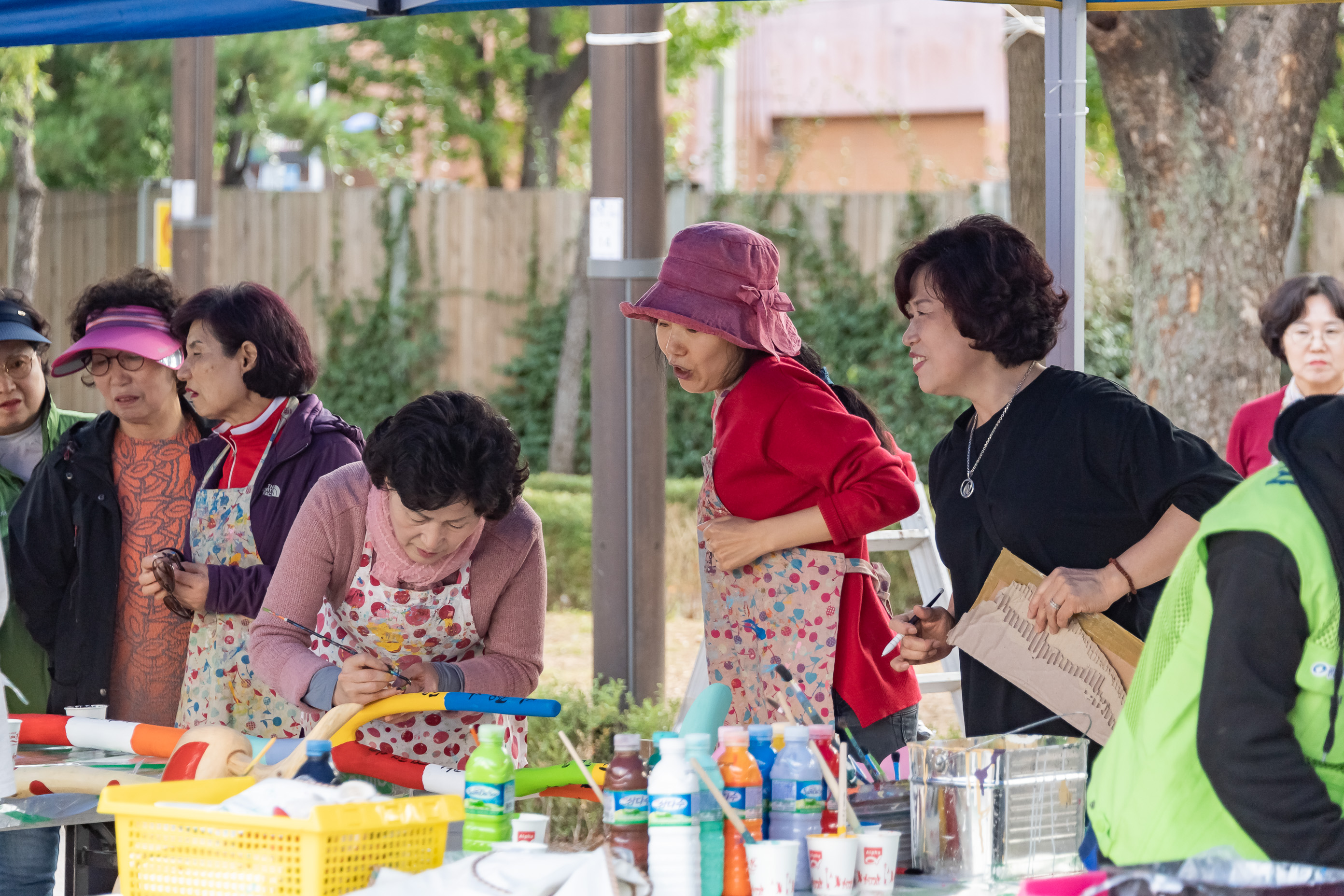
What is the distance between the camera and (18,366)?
11.9ft

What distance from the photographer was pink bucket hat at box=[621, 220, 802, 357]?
2973 millimetres

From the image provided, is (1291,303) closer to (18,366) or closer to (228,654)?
(228,654)

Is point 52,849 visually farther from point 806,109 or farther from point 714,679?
point 806,109

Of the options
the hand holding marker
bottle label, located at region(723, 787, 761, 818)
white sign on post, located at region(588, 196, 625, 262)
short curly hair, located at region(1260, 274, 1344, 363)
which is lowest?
bottle label, located at region(723, 787, 761, 818)

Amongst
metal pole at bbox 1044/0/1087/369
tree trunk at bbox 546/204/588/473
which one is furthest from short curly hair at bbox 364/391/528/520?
tree trunk at bbox 546/204/588/473

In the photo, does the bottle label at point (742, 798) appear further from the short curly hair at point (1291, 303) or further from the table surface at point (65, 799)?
the short curly hair at point (1291, 303)

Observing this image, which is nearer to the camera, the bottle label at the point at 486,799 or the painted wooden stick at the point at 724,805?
the painted wooden stick at the point at 724,805

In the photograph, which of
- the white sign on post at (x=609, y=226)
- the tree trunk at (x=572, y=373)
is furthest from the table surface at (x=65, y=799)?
the tree trunk at (x=572, y=373)

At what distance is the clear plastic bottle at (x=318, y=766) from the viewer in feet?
7.06

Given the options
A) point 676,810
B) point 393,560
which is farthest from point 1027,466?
point 393,560

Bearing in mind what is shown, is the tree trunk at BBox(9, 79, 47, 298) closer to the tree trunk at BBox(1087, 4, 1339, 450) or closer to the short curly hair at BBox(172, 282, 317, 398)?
the tree trunk at BBox(1087, 4, 1339, 450)

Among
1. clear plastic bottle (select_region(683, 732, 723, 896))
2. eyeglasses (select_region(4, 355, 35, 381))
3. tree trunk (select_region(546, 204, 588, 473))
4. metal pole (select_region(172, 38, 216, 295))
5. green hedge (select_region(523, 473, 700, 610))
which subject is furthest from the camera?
tree trunk (select_region(546, 204, 588, 473))

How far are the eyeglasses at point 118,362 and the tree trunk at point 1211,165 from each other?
12.1ft

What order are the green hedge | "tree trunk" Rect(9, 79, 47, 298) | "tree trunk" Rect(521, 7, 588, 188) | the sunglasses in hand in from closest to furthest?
the sunglasses in hand
the green hedge
"tree trunk" Rect(9, 79, 47, 298)
"tree trunk" Rect(521, 7, 588, 188)
